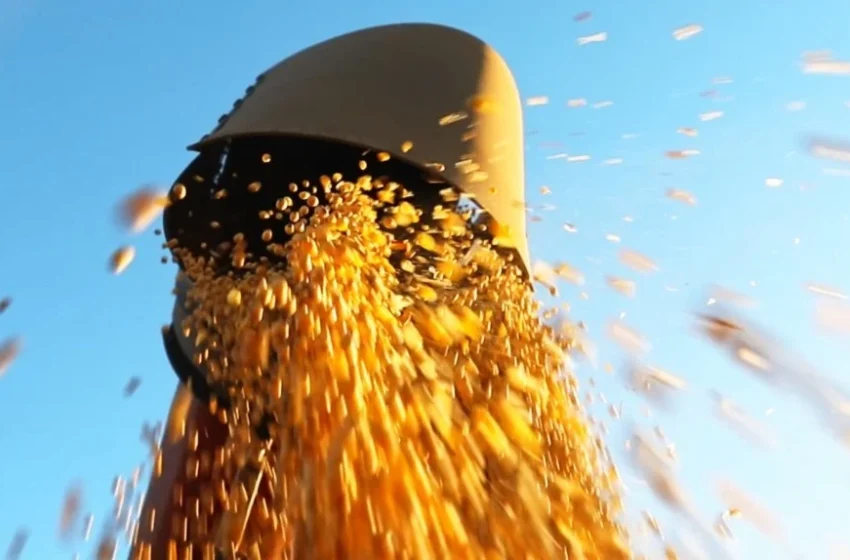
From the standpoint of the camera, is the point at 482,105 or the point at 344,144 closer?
the point at 344,144

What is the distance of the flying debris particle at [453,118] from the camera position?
3648 mm

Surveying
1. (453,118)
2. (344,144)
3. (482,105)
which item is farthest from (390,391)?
(482,105)

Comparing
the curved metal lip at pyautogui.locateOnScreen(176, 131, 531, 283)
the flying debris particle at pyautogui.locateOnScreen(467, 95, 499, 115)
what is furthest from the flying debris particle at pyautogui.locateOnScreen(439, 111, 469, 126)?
the curved metal lip at pyautogui.locateOnScreen(176, 131, 531, 283)

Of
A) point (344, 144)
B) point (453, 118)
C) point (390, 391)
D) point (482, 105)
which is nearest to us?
point (390, 391)

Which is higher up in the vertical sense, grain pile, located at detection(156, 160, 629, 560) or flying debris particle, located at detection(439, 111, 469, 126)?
flying debris particle, located at detection(439, 111, 469, 126)

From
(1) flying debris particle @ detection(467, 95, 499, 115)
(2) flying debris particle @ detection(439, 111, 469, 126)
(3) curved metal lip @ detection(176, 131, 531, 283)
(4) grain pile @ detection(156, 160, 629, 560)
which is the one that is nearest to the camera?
(4) grain pile @ detection(156, 160, 629, 560)

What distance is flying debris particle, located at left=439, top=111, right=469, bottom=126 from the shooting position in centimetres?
365

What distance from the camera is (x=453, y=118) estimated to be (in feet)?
12.1

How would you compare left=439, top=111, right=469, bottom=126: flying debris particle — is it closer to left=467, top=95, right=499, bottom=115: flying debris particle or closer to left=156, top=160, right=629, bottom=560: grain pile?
left=467, top=95, right=499, bottom=115: flying debris particle

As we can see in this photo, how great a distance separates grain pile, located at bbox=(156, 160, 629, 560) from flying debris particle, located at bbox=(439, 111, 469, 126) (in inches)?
11.3

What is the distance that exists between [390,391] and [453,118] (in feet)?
3.84

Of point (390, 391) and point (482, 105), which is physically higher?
point (482, 105)

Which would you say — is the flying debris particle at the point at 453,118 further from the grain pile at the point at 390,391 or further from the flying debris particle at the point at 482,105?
the grain pile at the point at 390,391

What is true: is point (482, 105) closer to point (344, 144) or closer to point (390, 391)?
point (344, 144)
